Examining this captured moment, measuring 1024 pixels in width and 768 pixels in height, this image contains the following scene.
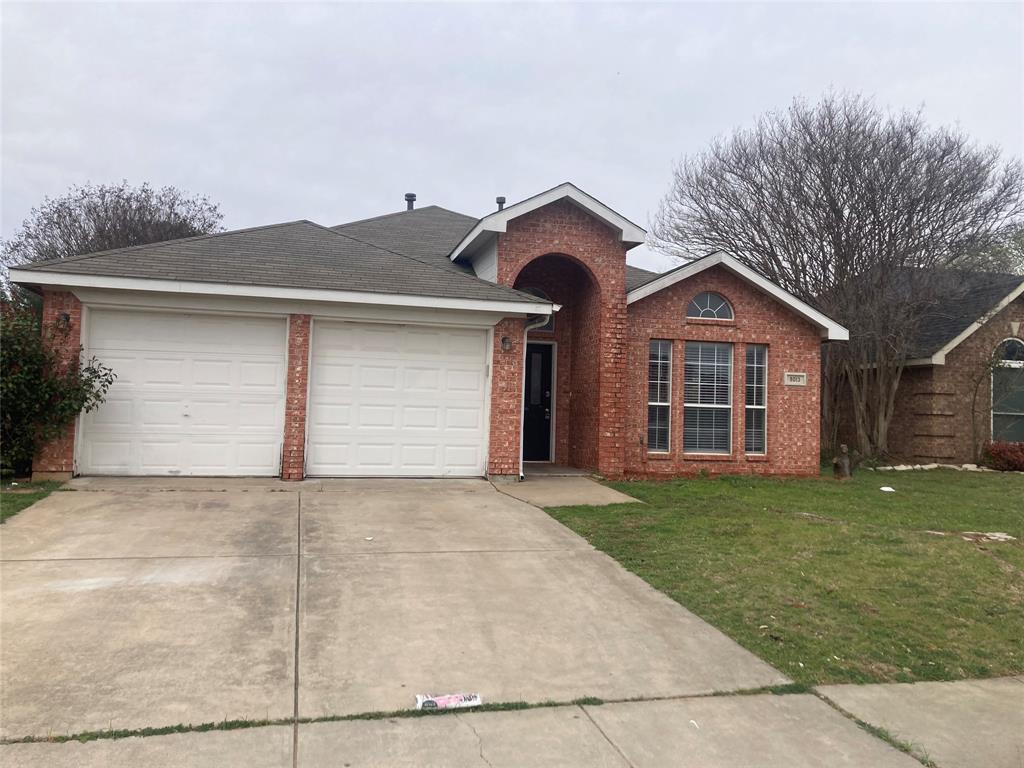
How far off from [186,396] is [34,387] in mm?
1805

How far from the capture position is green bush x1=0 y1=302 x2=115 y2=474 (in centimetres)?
927

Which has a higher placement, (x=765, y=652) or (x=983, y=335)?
(x=983, y=335)

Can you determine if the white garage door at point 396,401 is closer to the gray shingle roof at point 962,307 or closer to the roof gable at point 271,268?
the roof gable at point 271,268

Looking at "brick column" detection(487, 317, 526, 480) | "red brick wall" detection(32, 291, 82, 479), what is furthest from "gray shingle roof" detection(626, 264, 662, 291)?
"red brick wall" detection(32, 291, 82, 479)

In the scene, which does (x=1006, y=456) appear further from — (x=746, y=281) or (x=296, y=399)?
(x=296, y=399)

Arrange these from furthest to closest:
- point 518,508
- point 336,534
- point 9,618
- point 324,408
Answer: point 324,408 < point 518,508 < point 336,534 < point 9,618

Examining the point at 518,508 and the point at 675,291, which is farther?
the point at 675,291

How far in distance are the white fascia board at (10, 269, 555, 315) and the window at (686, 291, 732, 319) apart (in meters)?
3.51

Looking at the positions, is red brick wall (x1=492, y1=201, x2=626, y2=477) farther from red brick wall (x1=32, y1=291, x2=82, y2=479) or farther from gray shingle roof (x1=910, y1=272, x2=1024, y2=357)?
gray shingle roof (x1=910, y1=272, x2=1024, y2=357)

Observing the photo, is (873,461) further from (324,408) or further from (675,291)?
(324,408)

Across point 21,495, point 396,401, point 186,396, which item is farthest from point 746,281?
point 21,495

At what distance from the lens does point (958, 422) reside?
714 inches

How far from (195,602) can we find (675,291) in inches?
394

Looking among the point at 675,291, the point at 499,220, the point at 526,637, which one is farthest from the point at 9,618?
the point at 675,291
